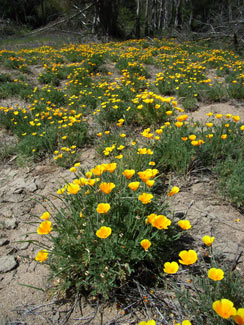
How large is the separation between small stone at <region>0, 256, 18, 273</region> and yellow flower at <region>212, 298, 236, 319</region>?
1.75 m

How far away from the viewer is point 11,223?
2.51 meters

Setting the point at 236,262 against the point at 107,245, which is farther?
the point at 236,262

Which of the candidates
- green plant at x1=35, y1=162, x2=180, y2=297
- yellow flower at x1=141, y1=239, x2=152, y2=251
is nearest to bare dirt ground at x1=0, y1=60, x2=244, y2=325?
green plant at x1=35, y1=162, x2=180, y2=297

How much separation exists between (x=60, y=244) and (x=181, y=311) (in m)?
0.99

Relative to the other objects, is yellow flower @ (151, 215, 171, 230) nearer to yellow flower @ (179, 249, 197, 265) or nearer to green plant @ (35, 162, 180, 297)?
green plant @ (35, 162, 180, 297)

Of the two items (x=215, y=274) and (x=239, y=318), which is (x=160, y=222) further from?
(x=239, y=318)

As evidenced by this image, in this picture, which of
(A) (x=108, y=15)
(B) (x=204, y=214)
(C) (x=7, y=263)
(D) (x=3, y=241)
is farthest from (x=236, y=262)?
(A) (x=108, y=15)

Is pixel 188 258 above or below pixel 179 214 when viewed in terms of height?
above

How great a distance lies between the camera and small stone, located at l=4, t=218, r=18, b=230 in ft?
8.11

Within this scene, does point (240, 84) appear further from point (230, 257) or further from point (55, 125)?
point (230, 257)

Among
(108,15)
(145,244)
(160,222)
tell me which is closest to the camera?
(145,244)

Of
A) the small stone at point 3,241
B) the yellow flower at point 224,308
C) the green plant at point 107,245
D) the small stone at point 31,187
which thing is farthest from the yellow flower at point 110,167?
the small stone at point 31,187

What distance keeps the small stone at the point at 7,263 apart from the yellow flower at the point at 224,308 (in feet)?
5.74

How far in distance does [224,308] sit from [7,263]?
1862mm
